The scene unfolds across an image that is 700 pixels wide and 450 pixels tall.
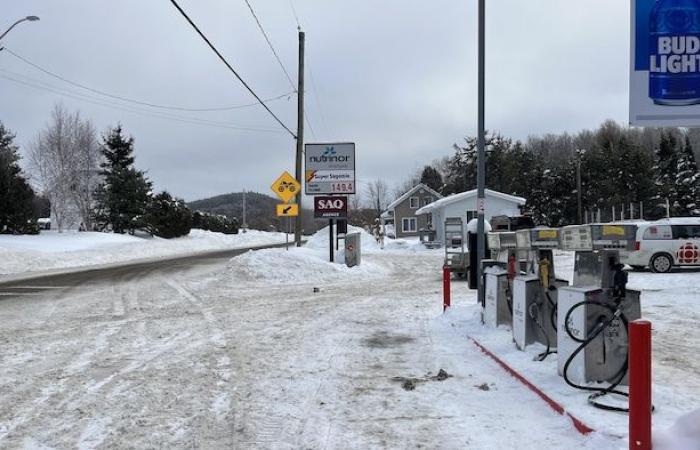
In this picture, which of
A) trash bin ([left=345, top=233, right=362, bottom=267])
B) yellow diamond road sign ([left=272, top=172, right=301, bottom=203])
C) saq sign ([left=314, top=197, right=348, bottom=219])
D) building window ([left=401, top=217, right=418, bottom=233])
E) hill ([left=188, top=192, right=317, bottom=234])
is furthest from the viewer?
hill ([left=188, top=192, right=317, bottom=234])

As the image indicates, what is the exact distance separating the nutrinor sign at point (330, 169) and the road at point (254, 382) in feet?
40.6

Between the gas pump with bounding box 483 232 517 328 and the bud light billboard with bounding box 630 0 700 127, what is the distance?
268 centimetres

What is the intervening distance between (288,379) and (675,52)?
5.58 metres

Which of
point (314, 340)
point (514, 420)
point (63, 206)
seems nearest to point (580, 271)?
point (514, 420)

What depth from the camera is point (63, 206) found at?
4250cm

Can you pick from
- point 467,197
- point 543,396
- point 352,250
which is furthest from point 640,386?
point 467,197

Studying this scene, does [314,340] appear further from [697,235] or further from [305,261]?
[697,235]

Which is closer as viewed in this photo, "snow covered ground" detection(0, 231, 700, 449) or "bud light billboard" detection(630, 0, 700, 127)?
"snow covered ground" detection(0, 231, 700, 449)

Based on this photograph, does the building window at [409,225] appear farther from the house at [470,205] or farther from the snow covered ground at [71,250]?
the snow covered ground at [71,250]

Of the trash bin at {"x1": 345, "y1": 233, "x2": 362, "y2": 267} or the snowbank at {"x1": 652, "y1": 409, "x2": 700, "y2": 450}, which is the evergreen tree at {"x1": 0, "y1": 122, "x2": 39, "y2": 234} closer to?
the trash bin at {"x1": 345, "y1": 233, "x2": 362, "y2": 267}

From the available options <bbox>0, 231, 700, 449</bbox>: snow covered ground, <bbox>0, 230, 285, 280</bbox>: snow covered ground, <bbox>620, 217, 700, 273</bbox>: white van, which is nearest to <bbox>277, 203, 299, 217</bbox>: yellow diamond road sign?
<bbox>0, 231, 700, 449</bbox>: snow covered ground

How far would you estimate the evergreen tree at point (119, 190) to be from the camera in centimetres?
4519

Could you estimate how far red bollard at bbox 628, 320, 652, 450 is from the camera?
13.2ft

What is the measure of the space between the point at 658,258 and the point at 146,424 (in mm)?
19277
